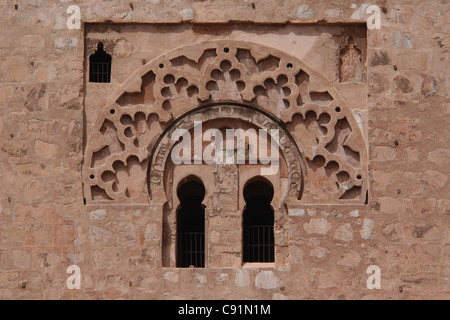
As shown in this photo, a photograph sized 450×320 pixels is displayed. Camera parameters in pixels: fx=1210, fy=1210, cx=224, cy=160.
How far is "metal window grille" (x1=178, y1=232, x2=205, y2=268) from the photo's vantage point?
1684 cm

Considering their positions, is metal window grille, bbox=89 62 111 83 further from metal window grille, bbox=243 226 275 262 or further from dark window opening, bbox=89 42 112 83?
metal window grille, bbox=243 226 275 262

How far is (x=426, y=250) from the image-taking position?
1608cm

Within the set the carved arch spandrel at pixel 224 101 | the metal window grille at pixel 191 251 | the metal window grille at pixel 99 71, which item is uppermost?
the metal window grille at pixel 99 71

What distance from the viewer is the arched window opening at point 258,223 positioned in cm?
1700

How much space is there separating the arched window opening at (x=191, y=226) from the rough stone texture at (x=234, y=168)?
529 mm

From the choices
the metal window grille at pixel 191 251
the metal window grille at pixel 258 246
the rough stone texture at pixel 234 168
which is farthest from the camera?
the metal window grille at pixel 258 246

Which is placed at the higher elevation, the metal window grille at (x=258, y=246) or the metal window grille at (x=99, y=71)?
the metal window grille at (x=99, y=71)

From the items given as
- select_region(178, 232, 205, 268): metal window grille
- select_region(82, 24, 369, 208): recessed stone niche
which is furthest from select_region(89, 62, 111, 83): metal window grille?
select_region(178, 232, 205, 268): metal window grille

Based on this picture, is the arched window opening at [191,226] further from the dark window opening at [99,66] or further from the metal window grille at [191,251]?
the dark window opening at [99,66]

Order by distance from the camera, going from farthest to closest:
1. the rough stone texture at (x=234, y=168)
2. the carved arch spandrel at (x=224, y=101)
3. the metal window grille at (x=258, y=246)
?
the metal window grille at (x=258, y=246)
the carved arch spandrel at (x=224, y=101)
the rough stone texture at (x=234, y=168)

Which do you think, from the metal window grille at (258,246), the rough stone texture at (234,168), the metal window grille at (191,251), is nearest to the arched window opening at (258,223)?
the metal window grille at (258,246)

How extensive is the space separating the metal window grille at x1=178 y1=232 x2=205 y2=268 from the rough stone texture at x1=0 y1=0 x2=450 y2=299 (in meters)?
0.52

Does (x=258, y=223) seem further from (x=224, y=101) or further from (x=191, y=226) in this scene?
(x=224, y=101)

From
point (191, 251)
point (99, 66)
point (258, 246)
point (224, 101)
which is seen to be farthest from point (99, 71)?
Result: point (258, 246)
